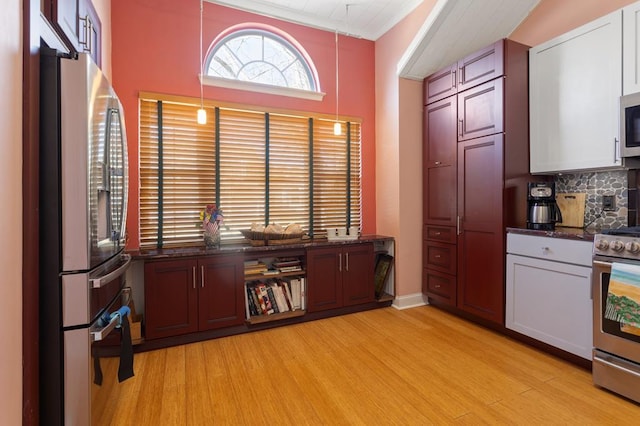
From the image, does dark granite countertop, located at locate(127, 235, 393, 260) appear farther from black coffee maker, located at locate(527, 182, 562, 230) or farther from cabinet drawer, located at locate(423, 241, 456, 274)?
black coffee maker, located at locate(527, 182, 562, 230)

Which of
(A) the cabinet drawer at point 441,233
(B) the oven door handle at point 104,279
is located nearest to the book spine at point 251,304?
(B) the oven door handle at point 104,279

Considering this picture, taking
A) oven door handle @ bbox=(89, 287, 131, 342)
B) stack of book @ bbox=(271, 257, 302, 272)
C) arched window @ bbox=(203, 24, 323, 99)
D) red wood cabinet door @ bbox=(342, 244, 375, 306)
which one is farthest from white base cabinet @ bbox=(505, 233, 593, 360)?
oven door handle @ bbox=(89, 287, 131, 342)

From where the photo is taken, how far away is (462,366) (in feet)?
7.61

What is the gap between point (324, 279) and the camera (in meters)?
3.31

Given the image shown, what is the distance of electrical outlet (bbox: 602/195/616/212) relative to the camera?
8.43 ft

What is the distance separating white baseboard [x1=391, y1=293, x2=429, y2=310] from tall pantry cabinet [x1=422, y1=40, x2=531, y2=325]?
0.13 metres

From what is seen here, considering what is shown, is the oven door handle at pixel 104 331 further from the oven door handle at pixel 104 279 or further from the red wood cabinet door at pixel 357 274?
the red wood cabinet door at pixel 357 274

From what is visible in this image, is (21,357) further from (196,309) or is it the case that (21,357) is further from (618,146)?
(618,146)

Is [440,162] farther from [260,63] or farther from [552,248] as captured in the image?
[260,63]

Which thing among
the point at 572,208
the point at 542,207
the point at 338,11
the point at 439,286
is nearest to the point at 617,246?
the point at 542,207

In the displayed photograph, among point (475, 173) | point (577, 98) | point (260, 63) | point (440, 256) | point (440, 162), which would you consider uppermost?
point (260, 63)

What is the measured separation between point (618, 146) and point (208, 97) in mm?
3473

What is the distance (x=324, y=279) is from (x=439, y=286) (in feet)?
4.19

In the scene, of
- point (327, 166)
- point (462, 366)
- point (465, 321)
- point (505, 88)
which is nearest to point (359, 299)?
point (465, 321)
